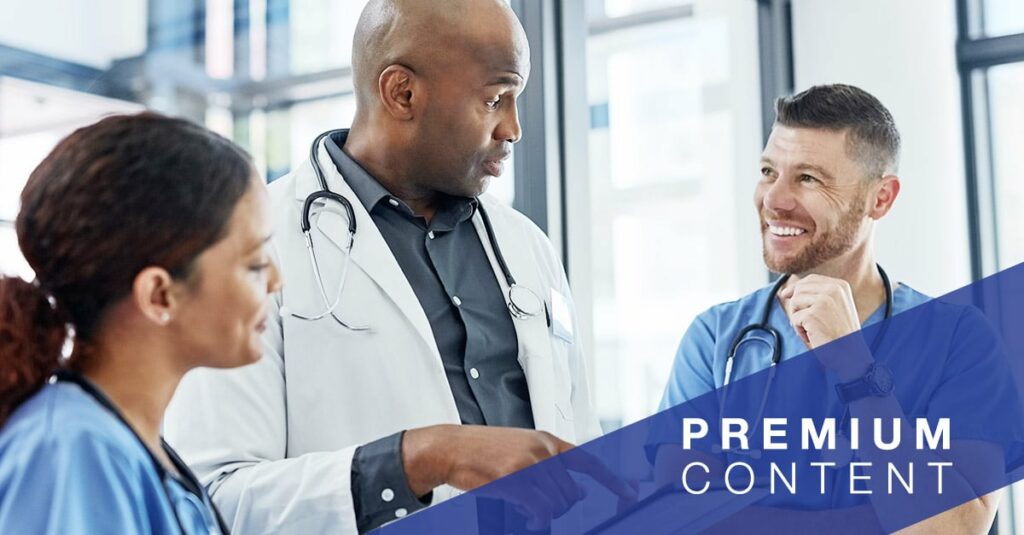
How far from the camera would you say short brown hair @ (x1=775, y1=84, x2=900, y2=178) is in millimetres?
1790

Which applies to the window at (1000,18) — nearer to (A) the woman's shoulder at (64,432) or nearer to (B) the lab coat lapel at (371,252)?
(B) the lab coat lapel at (371,252)

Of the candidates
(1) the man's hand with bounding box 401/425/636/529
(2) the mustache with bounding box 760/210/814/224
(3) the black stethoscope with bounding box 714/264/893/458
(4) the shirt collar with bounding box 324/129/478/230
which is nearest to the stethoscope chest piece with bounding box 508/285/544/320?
(4) the shirt collar with bounding box 324/129/478/230

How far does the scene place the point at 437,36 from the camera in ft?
4.32

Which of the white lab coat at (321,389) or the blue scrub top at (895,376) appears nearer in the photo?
the white lab coat at (321,389)

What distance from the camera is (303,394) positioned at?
1197 millimetres

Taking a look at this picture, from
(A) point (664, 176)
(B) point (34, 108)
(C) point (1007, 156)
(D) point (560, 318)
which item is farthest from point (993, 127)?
(B) point (34, 108)

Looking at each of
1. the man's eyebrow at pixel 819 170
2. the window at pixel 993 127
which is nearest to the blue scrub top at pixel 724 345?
the man's eyebrow at pixel 819 170

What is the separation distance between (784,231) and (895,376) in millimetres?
292

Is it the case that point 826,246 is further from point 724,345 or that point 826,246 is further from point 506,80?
point 506,80

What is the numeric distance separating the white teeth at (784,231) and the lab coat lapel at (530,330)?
20.4 inches

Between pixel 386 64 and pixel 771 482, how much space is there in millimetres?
887

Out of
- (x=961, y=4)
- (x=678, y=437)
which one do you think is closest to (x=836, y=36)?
(x=961, y=4)

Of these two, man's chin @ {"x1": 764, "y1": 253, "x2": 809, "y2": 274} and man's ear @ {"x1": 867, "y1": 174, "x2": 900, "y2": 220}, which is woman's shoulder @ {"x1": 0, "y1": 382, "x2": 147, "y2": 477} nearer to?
man's chin @ {"x1": 764, "y1": 253, "x2": 809, "y2": 274}

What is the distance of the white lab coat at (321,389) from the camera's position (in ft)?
3.61
